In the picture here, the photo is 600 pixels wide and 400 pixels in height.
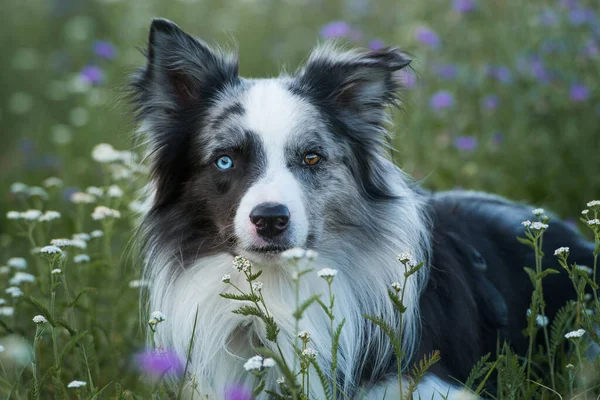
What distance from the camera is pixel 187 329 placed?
3844 millimetres

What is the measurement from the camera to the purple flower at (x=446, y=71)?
22.9ft

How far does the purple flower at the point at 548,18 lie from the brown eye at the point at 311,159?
3.85 m

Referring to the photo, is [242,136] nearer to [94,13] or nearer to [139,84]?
[139,84]

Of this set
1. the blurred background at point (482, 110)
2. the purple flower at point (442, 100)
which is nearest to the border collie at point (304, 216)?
the blurred background at point (482, 110)

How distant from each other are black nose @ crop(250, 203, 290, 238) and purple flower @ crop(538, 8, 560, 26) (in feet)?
14.3

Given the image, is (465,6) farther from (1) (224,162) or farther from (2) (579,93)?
(1) (224,162)

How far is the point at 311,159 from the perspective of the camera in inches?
146

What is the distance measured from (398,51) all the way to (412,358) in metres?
1.53

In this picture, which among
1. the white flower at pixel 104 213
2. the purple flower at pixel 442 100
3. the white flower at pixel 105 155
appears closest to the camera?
the white flower at pixel 104 213

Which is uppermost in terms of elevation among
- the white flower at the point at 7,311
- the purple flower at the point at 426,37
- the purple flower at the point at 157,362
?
the purple flower at the point at 426,37

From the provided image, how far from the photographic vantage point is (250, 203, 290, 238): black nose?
128 inches

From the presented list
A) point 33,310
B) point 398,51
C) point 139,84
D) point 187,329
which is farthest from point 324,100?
point 33,310

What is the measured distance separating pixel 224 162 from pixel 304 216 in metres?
0.57

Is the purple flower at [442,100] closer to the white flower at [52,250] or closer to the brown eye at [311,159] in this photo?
the brown eye at [311,159]
